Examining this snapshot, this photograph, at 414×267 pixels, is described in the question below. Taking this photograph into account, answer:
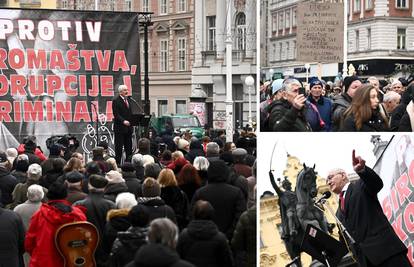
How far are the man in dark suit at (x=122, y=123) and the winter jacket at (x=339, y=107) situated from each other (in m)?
11.9

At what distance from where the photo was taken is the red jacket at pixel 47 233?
9586 mm

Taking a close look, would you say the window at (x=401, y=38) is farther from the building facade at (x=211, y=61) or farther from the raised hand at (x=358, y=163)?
the building facade at (x=211, y=61)

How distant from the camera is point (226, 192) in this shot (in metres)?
10.5

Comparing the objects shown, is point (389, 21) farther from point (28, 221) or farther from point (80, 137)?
point (80, 137)

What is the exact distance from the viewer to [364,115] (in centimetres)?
768

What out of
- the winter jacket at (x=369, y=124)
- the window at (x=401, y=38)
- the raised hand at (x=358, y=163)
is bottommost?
the raised hand at (x=358, y=163)

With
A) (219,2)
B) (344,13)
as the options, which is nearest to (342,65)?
(344,13)

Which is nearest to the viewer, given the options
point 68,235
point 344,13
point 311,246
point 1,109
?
point 311,246

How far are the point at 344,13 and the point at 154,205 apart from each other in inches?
114

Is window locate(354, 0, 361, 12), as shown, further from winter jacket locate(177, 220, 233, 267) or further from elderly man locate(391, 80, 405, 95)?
elderly man locate(391, 80, 405, 95)

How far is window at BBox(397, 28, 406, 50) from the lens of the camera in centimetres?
830

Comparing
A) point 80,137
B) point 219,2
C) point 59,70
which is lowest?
point 80,137

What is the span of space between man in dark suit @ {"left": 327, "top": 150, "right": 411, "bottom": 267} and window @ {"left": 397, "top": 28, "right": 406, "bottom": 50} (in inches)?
54.8

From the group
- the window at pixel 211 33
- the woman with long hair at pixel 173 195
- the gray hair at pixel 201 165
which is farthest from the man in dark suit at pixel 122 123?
the window at pixel 211 33
